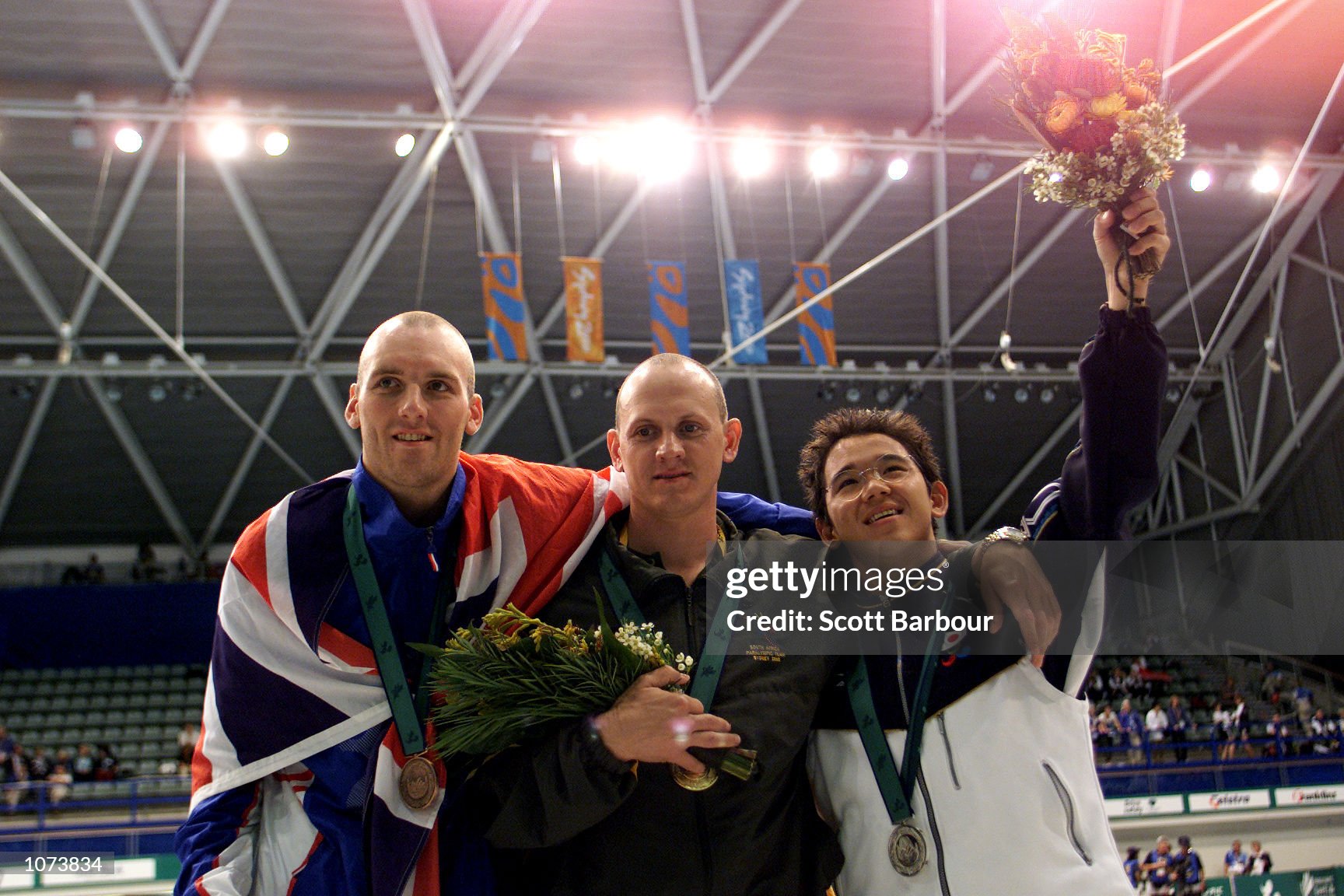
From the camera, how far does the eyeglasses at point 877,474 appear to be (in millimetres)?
3035

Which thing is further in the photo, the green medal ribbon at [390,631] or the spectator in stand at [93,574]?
the spectator in stand at [93,574]

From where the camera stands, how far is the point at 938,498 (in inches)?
127

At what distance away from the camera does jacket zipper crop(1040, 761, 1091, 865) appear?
2590mm

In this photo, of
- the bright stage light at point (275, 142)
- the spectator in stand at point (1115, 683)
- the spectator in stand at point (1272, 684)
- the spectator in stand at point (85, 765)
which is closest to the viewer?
the bright stage light at point (275, 142)

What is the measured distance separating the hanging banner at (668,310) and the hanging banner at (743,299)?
81 centimetres

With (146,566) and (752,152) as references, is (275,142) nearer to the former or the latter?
(752,152)

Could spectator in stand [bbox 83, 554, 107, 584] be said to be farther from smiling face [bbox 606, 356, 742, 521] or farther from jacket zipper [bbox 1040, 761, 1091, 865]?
jacket zipper [bbox 1040, 761, 1091, 865]

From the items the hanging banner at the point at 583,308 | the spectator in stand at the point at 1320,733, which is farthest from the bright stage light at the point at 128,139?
the spectator in stand at the point at 1320,733

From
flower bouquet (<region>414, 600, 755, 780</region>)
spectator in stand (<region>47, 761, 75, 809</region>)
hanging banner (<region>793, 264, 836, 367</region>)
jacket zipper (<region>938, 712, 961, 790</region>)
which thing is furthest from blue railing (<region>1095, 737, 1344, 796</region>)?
spectator in stand (<region>47, 761, 75, 809</region>)

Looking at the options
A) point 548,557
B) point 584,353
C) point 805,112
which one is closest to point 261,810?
point 548,557

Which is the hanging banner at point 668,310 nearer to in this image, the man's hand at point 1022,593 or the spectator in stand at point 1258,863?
the spectator in stand at point 1258,863

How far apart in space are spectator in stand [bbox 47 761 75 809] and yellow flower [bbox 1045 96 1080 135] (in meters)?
11.2

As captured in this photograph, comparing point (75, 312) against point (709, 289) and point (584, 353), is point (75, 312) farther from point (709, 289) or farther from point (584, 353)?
point (709, 289)

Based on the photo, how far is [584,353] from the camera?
47.2 feet
